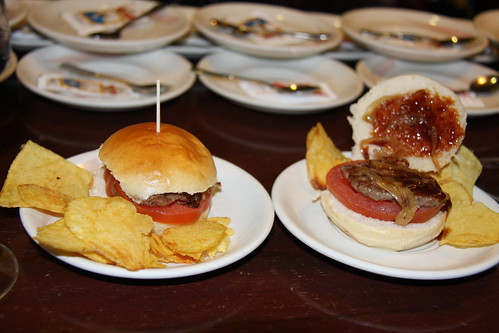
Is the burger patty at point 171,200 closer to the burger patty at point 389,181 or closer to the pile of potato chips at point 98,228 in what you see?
the pile of potato chips at point 98,228

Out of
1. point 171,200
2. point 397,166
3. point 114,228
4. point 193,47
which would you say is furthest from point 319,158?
point 193,47

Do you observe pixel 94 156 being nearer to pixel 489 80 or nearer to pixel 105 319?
pixel 105 319

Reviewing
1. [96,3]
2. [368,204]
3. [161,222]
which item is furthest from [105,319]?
[96,3]

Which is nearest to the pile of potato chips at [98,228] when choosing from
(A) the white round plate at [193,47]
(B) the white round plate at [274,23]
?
(B) the white round plate at [274,23]

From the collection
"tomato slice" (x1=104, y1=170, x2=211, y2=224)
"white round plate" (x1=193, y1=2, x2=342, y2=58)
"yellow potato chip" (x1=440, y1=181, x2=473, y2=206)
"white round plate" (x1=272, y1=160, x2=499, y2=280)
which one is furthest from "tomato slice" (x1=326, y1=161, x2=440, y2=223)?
"white round plate" (x1=193, y1=2, x2=342, y2=58)

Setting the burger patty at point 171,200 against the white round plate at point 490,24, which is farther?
the white round plate at point 490,24

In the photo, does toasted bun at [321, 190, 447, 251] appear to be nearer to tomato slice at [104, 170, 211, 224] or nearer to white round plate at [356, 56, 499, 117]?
tomato slice at [104, 170, 211, 224]

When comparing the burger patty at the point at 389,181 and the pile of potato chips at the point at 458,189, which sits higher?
the burger patty at the point at 389,181
